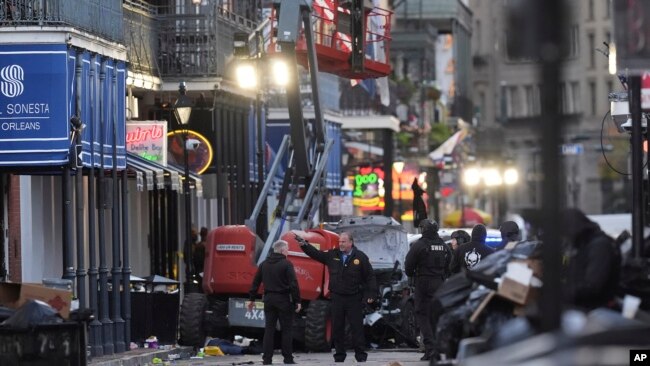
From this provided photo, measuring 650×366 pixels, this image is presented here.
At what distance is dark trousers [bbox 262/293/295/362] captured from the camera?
83.8ft

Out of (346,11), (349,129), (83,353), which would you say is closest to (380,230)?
(346,11)

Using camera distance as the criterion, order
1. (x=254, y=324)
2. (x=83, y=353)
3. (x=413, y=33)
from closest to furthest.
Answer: (x=83, y=353) → (x=254, y=324) → (x=413, y=33)

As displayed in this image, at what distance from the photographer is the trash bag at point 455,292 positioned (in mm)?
15375

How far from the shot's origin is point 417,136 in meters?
78.9

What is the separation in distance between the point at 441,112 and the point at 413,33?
450cm

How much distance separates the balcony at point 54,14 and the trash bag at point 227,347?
523 cm

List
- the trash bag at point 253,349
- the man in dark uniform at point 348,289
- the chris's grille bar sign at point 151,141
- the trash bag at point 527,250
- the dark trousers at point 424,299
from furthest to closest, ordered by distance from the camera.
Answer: the chris's grille bar sign at point 151,141, the trash bag at point 253,349, the man in dark uniform at point 348,289, the dark trousers at point 424,299, the trash bag at point 527,250

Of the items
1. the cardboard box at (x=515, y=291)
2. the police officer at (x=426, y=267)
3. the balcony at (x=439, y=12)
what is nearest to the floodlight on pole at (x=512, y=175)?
the cardboard box at (x=515, y=291)

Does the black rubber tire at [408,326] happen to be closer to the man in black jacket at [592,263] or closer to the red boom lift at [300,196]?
the red boom lift at [300,196]

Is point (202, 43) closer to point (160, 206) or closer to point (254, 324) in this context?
point (160, 206)

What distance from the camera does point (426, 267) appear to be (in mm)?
25984

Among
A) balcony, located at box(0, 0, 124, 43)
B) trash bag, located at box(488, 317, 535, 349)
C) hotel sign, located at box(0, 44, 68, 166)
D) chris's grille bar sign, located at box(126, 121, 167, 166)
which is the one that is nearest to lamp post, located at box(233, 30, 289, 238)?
chris's grille bar sign, located at box(126, 121, 167, 166)

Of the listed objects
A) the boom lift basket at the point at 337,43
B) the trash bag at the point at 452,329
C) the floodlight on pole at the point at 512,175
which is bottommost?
the trash bag at the point at 452,329

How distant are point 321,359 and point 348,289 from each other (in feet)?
5.52
